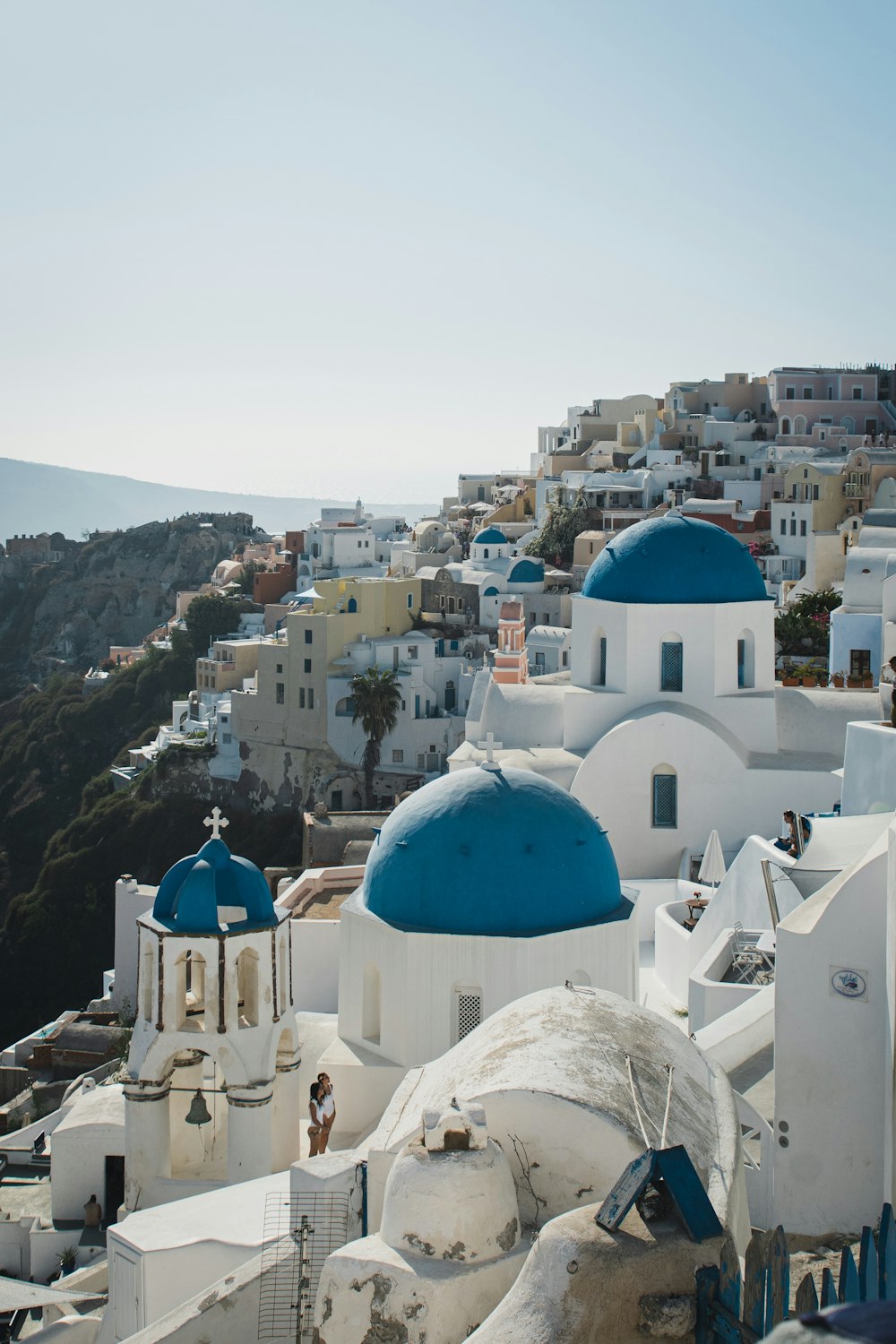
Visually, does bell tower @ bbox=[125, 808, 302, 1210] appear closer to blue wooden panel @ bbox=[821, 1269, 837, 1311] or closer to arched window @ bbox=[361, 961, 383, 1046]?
arched window @ bbox=[361, 961, 383, 1046]

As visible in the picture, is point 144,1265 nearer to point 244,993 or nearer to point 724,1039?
point 244,993

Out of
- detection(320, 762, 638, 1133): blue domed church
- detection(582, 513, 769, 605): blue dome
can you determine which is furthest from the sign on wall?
detection(582, 513, 769, 605): blue dome

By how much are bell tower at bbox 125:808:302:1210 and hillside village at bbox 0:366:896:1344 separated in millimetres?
28

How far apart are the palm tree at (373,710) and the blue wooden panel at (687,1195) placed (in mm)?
31090

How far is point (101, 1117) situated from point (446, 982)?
424 centimetres

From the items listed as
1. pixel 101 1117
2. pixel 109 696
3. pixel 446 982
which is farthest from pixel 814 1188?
pixel 109 696

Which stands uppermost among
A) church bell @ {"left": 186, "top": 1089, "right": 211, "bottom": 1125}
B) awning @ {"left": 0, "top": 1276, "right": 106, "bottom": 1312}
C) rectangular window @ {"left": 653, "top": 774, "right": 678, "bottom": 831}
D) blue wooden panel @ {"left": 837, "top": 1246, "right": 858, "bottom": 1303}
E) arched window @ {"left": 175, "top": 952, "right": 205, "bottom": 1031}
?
blue wooden panel @ {"left": 837, "top": 1246, "right": 858, "bottom": 1303}

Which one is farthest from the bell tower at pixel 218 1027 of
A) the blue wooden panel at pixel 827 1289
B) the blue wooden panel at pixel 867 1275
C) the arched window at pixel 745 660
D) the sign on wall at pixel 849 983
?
the arched window at pixel 745 660

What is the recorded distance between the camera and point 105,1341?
9273 mm

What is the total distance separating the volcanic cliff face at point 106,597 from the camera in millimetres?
73562

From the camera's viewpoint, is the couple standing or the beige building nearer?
the couple standing

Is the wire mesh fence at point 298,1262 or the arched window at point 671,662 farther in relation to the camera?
the arched window at point 671,662

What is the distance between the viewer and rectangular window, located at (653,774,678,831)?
18.8 m

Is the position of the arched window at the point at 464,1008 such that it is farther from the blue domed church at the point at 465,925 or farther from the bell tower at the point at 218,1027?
the bell tower at the point at 218,1027
